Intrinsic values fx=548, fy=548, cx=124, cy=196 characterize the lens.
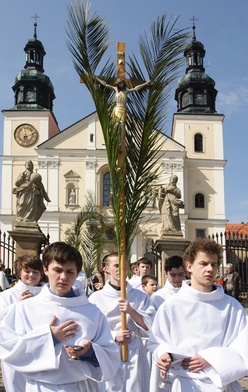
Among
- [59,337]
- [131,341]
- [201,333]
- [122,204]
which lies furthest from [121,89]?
[59,337]

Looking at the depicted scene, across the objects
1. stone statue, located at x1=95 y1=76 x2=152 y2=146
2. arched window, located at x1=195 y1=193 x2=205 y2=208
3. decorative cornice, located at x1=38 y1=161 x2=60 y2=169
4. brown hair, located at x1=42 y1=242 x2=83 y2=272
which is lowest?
brown hair, located at x1=42 y1=242 x2=83 y2=272

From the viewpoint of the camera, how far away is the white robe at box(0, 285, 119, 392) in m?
3.51

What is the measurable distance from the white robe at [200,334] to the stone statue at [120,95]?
8.50 feet

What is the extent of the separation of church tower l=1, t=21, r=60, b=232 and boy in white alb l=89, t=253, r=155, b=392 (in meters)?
35.5

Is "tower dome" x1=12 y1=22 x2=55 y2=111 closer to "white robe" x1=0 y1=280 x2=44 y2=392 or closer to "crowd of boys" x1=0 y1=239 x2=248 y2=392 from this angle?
"white robe" x1=0 y1=280 x2=44 y2=392

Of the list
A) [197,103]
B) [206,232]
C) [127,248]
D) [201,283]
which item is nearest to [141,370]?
[127,248]

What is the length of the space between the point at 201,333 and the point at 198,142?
4174cm

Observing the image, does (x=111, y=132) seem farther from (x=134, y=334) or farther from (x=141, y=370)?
(x=141, y=370)

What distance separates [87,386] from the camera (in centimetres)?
361

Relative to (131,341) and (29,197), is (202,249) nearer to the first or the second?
(131,341)

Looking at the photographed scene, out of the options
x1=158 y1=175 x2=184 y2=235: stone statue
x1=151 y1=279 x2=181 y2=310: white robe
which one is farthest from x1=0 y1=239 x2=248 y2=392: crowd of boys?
x1=158 y1=175 x2=184 y2=235: stone statue

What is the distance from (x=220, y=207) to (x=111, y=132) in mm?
37582

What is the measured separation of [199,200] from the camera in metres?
43.3

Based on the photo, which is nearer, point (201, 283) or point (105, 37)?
point (201, 283)
